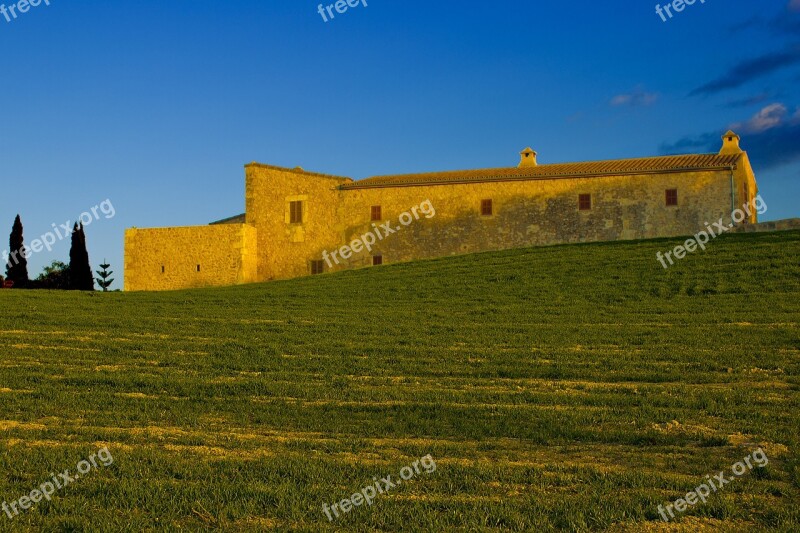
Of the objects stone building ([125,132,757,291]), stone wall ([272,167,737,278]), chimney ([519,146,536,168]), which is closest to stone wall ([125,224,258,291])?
stone building ([125,132,757,291])

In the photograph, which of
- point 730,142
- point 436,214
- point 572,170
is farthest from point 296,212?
point 730,142

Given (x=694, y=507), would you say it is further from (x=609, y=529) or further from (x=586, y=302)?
(x=586, y=302)

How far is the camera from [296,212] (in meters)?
45.0

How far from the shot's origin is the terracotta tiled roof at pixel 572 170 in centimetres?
4000

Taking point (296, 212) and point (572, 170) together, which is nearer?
point (572, 170)

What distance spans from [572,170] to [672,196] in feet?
17.2

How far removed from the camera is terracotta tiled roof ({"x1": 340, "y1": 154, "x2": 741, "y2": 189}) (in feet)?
131

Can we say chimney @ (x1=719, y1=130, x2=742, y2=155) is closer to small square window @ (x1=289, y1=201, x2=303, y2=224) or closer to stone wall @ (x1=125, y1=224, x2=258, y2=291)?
small square window @ (x1=289, y1=201, x2=303, y2=224)

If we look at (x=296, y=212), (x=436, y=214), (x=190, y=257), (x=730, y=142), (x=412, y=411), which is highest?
(x=730, y=142)

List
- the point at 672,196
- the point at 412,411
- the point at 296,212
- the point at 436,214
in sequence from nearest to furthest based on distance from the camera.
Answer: the point at 412,411 → the point at 672,196 → the point at 436,214 → the point at 296,212

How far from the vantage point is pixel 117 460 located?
26.7ft

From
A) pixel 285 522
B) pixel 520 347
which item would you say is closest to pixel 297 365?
pixel 520 347

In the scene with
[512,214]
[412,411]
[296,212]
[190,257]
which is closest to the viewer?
[412,411]

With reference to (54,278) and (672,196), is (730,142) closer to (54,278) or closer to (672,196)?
(672,196)
